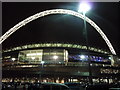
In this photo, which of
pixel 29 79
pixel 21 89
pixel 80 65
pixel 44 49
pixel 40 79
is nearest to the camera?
pixel 21 89

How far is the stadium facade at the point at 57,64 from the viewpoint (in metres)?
38.3

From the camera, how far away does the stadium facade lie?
3834 centimetres

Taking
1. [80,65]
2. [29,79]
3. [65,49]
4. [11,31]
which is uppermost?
[11,31]

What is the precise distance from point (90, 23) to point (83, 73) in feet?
37.8

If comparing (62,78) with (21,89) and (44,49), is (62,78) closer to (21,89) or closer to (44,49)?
(44,49)

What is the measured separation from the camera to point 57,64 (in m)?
38.6

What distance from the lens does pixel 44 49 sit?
1966 inches

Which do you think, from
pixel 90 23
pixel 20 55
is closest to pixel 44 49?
pixel 20 55

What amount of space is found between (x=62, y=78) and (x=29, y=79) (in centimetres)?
836

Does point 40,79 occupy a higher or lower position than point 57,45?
lower

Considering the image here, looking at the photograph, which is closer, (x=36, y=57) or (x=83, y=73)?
(x=83, y=73)

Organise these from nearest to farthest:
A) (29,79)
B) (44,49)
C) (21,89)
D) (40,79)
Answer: (21,89) < (40,79) < (29,79) < (44,49)

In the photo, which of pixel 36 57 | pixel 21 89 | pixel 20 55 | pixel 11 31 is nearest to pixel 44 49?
pixel 36 57

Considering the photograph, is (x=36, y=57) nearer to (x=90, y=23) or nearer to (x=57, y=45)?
(x=57, y=45)
